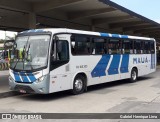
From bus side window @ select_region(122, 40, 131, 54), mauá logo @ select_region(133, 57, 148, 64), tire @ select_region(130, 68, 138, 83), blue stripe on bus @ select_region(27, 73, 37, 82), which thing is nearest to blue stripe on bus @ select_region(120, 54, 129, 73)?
bus side window @ select_region(122, 40, 131, 54)

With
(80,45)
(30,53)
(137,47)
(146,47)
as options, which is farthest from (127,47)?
(30,53)

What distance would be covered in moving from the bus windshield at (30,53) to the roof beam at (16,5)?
17.3 ft

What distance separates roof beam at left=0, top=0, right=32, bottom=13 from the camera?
16991mm

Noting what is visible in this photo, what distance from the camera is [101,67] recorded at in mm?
15094

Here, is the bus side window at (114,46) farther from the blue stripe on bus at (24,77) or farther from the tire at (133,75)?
the blue stripe on bus at (24,77)

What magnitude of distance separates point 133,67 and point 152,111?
9.37 metres

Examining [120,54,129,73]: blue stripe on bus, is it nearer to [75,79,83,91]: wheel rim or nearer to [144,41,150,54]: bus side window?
[144,41,150,54]: bus side window

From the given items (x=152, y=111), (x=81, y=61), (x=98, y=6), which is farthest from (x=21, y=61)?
(x=98, y=6)

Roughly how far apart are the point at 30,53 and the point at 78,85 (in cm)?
271

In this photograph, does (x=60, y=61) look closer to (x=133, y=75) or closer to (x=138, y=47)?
(x=133, y=75)

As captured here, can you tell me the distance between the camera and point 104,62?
15.3 m

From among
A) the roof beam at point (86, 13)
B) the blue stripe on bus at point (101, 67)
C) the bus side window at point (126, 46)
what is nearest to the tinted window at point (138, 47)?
the bus side window at point (126, 46)

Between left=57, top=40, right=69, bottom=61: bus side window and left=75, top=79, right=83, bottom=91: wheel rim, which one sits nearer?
left=57, top=40, right=69, bottom=61: bus side window

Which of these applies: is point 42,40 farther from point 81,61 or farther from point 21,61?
point 81,61
